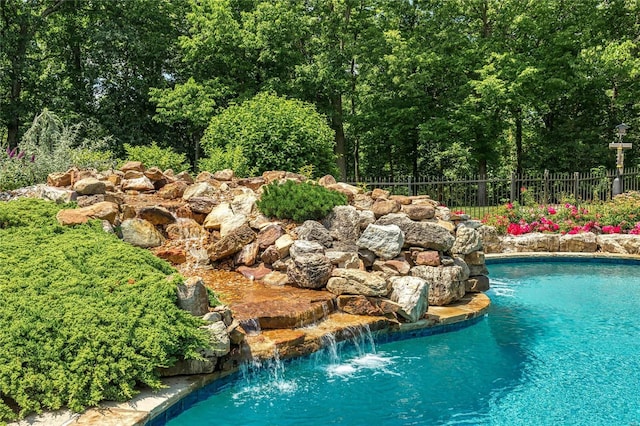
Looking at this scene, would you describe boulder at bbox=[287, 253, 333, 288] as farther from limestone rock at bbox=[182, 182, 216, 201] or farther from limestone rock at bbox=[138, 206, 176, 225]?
limestone rock at bbox=[182, 182, 216, 201]

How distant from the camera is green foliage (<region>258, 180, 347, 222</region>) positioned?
740 cm

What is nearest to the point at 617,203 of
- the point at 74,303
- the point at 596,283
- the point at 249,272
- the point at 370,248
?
the point at 596,283

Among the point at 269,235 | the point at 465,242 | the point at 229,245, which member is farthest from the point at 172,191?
the point at 465,242

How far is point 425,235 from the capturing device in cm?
690

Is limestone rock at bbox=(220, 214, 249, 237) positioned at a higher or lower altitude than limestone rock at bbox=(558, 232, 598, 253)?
higher

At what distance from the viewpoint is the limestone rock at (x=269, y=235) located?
23.6 ft

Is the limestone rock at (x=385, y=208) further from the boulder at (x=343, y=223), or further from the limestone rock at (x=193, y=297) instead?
the limestone rock at (x=193, y=297)

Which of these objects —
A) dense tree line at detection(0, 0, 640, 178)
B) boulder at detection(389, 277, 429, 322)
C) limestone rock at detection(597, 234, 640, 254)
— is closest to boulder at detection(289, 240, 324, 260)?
boulder at detection(389, 277, 429, 322)

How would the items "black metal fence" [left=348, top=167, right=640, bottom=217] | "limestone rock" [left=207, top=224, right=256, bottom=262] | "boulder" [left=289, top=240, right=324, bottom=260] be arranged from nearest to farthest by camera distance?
"boulder" [left=289, top=240, right=324, bottom=260], "limestone rock" [left=207, top=224, right=256, bottom=262], "black metal fence" [left=348, top=167, right=640, bottom=217]

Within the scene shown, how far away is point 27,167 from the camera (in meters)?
9.35

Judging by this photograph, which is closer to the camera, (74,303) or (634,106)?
(74,303)

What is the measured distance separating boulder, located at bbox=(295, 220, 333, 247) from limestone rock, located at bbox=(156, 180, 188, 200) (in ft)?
7.97

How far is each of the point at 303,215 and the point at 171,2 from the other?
60.8 ft

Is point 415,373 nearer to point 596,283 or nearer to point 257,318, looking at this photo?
point 257,318
